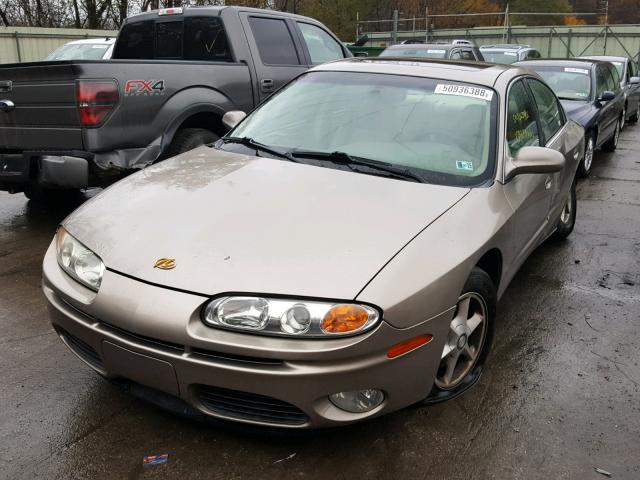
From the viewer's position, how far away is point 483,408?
2879 millimetres

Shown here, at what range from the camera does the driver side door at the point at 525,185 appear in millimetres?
3316

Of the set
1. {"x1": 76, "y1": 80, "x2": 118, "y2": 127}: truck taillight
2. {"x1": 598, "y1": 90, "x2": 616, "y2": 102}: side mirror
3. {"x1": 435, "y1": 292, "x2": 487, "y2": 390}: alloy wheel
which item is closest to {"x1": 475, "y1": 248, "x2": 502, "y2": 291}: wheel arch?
{"x1": 435, "y1": 292, "x2": 487, "y2": 390}: alloy wheel

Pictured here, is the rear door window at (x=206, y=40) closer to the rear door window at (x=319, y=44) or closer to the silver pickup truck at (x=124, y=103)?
the silver pickup truck at (x=124, y=103)

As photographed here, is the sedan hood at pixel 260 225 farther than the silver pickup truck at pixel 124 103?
No

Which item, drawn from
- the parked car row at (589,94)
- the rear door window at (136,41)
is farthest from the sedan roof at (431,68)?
the parked car row at (589,94)

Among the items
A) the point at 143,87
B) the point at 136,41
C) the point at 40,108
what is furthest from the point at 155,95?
the point at 136,41

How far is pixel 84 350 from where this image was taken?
263 centimetres

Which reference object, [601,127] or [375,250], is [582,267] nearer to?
[375,250]

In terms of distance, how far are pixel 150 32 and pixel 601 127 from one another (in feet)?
20.8

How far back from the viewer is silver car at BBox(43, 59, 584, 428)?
2178 millimetres

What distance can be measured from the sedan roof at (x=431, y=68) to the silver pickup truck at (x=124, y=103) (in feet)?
5.58

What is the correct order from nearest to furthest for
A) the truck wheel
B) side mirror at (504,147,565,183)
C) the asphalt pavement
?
the asphalt pavement
side mirror at (504,147,565,183)
the truck wheel

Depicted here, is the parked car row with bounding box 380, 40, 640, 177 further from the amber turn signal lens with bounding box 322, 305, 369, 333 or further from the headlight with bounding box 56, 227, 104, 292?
the amber turn signal lens with bounding box 322, 305, 369, 333

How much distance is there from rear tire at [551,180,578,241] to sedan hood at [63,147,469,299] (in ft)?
8.81
